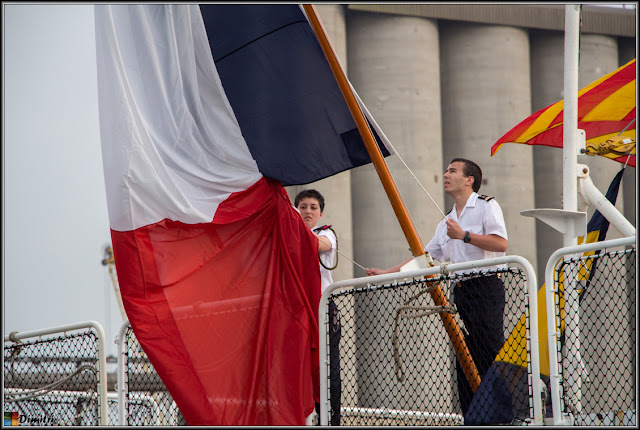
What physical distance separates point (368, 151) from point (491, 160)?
42.0 feet

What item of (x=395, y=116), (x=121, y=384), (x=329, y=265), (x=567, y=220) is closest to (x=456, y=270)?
(x=567, y=220)

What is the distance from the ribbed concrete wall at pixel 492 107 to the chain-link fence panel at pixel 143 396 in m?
12.7

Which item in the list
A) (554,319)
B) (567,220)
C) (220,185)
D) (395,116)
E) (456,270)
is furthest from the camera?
(395,116)

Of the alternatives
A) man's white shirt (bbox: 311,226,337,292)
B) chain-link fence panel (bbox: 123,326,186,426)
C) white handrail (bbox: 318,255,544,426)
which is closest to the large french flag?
white handrail (bbox: 318,255,544,426)

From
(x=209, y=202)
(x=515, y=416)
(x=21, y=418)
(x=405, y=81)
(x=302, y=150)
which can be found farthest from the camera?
(x=405, y=81)

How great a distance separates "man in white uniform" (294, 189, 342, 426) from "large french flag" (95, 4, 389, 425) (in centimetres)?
15

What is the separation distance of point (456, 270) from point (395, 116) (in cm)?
1303

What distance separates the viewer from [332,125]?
5.68 metres

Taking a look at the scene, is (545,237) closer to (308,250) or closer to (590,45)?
(590,45)

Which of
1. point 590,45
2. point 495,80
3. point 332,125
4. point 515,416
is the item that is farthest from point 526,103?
point 515,416

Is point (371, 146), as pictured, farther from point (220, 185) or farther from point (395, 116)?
point (395, 116)

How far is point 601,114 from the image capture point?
6742mm

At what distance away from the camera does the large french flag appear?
4887 millimetres

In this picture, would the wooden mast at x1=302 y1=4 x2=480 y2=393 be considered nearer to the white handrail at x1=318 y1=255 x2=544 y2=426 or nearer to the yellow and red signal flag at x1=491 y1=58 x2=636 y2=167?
the white handrail at x1=318 y1=255 x2=544 y2=426
